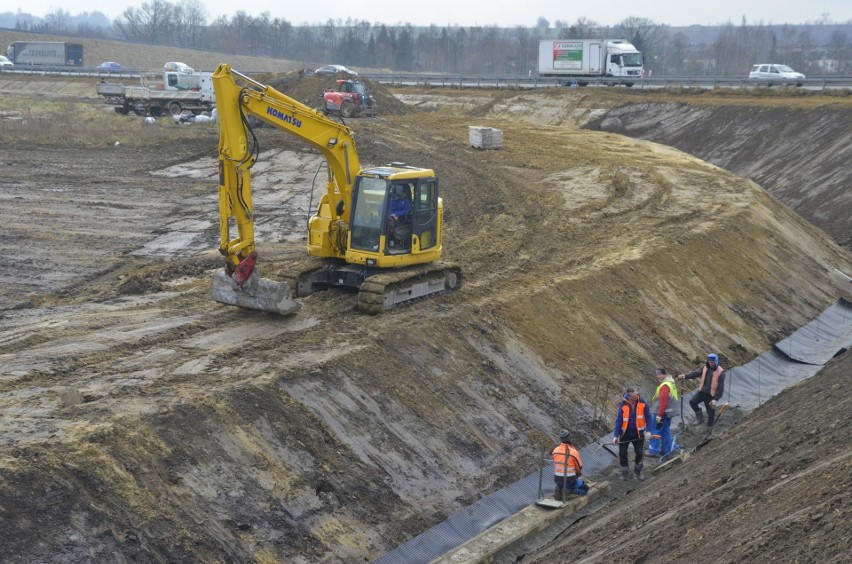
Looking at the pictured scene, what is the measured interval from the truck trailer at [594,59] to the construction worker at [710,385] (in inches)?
1797

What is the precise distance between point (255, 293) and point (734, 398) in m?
9.58

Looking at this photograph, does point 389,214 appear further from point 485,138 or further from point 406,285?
point 485,138

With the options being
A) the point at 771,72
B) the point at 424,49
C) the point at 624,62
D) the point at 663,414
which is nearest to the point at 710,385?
the point at 663,414

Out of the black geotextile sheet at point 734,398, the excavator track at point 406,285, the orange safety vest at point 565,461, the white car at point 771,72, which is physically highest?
the white car at point 771,72

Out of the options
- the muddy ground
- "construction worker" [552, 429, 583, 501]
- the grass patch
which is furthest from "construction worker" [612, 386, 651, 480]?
the grass patch

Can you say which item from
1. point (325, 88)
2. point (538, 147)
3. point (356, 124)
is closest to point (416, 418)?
point (538, 147)

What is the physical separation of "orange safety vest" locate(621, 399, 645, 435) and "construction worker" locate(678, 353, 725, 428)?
6.83 feet

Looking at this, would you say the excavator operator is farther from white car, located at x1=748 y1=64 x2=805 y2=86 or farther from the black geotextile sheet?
white car, located at x1=748 y1=64 x2=805 y2=86

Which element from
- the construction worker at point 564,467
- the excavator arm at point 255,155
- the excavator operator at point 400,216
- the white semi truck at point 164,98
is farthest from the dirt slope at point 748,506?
the white semi truck at point 164,98

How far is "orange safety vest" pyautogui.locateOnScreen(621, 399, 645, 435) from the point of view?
1558cm

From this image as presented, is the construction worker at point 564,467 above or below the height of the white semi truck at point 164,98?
below

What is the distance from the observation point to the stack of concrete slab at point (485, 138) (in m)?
37.0

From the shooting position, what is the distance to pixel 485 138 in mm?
37094

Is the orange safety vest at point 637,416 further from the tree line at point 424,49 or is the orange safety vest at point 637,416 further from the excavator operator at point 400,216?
the tree line at point 424,49
